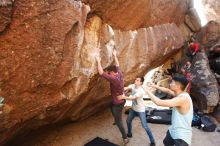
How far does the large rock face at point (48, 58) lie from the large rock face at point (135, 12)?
173 mm

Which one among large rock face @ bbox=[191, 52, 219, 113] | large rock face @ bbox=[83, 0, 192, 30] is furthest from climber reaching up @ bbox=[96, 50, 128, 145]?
large rock face @ bbox=[191, 52, 219, 113]

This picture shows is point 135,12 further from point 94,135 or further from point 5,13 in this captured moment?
point 5,13

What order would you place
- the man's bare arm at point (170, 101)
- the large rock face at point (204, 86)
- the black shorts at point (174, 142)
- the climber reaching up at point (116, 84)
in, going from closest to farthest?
the man's bare arm at point (170, 101) < the black shorts at point (174, 142) < the climber reaching up at point (116, 84) < the large rock face at point (204, 86)

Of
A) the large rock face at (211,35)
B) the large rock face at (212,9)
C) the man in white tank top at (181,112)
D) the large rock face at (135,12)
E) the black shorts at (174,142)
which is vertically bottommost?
the black shorts at (174,142)

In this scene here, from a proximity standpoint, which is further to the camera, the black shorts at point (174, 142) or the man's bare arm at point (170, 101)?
the black shorts at point (174, 142)

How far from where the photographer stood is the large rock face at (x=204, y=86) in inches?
309

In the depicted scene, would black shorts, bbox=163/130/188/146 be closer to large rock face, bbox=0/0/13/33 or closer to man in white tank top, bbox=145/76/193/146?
man in white tank top, bbox=145/76/193/146

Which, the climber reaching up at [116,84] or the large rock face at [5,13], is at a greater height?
the large rock face at [5,13]

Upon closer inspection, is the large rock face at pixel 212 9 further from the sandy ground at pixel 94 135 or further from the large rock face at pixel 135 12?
the sandy ground at pixel 94 135

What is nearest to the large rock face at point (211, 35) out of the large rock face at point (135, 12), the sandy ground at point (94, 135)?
the large rock face at point (135, 12)

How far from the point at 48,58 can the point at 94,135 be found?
3110 millimetres

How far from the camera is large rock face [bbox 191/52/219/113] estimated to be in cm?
784

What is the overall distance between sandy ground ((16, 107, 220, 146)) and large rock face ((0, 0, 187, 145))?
0.69 meters

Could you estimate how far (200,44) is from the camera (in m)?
9.86
